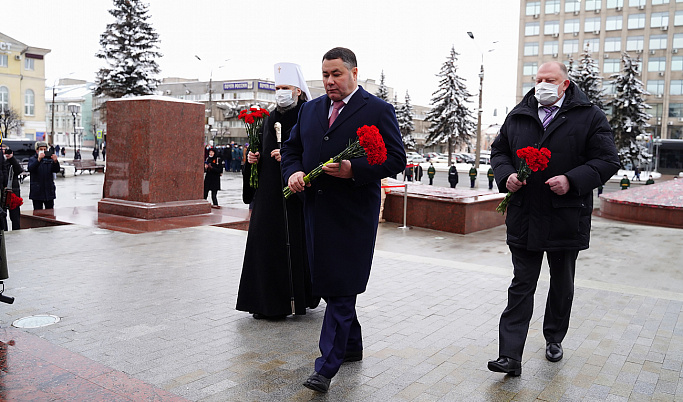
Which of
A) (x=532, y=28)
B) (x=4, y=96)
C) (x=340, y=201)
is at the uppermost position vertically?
(x=532, y=28)

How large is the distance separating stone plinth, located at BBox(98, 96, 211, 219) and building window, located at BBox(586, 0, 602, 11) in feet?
266

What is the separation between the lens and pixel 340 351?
353 cm

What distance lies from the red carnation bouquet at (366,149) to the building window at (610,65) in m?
84.3

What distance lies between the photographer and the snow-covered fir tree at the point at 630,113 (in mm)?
52719

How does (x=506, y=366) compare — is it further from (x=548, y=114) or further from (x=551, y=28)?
(x=551, y=28)

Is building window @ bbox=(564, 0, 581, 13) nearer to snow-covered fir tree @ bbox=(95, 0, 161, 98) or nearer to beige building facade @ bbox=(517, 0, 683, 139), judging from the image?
beige building facade @ bbox=(517, 0, 683, 139)

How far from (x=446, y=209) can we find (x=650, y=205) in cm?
624

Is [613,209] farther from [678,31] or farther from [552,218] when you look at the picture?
[678,31]

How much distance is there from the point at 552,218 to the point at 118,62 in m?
44.6

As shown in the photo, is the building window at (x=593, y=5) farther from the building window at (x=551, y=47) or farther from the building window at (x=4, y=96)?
the building window at (x=4, y=96)

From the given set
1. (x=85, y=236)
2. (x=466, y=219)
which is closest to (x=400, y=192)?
(x=466, y=219)

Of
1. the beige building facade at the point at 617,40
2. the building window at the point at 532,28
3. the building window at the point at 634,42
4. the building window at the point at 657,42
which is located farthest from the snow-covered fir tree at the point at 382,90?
the building window at the point at 657,42

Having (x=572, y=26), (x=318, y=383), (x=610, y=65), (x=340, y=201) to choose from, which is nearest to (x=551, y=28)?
(x=572, y=26)

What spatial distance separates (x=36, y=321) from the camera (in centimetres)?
479
